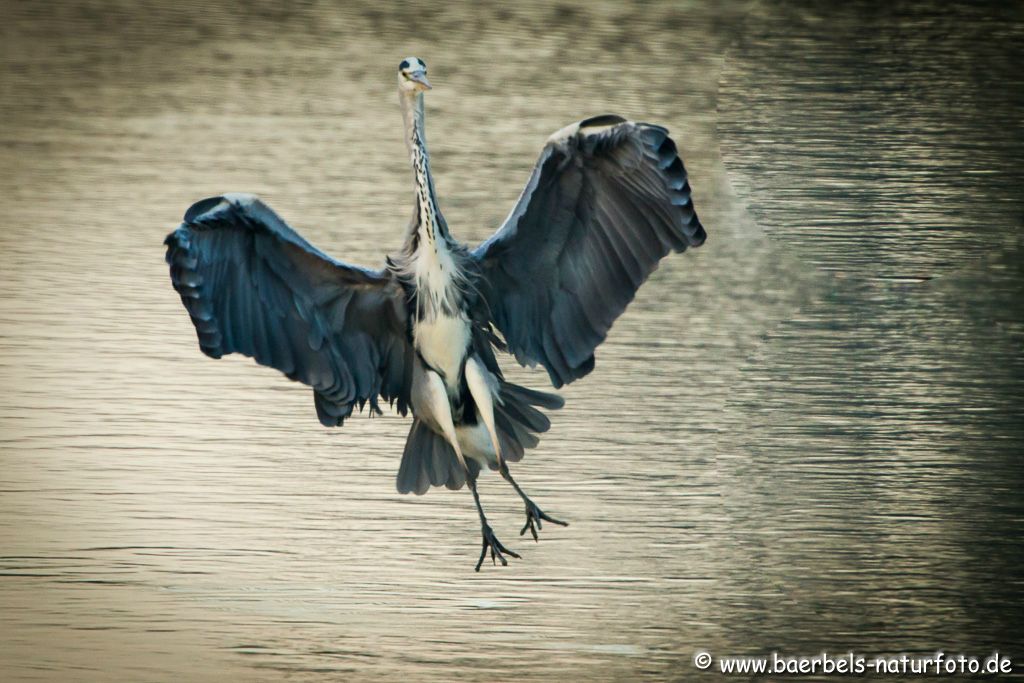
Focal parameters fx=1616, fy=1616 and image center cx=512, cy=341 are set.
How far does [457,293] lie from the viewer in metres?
4.48

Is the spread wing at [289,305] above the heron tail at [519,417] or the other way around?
above

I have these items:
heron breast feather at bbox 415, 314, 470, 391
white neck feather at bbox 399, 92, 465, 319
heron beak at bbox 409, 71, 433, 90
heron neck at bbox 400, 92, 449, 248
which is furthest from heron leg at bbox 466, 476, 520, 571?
heron beak at bbox 409, 71, 433, 90

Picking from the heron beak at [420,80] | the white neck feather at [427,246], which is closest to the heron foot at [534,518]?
the white neck feather at [427,246]

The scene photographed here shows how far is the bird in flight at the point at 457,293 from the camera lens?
418cm

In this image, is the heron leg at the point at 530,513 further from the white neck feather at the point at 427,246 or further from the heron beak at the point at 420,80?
the heron beak at the point at 420,80

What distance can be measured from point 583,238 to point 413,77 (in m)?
0.64

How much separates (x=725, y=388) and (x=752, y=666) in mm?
1289

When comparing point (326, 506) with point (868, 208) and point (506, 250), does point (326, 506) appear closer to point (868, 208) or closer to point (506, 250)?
point (506, 250)

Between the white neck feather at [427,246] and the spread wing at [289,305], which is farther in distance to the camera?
the white neck feather at [427,246]

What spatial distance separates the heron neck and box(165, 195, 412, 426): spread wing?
0.59 ft

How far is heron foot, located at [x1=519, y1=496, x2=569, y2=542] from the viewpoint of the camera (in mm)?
4582

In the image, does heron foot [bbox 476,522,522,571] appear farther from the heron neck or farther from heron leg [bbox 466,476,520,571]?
the heron neck

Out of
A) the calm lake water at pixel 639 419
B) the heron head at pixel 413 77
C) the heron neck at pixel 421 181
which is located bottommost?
the calm lake water at pixel 639 419

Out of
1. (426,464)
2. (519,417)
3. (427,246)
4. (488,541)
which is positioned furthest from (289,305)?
(488,541)
